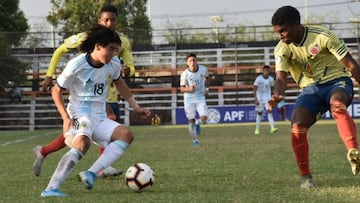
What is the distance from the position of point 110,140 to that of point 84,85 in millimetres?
613

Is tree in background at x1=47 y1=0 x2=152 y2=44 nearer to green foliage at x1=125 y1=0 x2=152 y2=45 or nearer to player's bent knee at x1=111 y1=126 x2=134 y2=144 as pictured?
green foliage at x1=125 y1=0 x2=152 y2=45

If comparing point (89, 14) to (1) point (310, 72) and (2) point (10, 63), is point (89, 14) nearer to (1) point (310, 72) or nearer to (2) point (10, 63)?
(2) point (10, 63)

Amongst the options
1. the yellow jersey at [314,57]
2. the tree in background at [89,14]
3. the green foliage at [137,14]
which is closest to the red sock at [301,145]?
the yellow jersey at [314,57]

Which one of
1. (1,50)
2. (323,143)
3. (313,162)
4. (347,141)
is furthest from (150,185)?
(1,50)

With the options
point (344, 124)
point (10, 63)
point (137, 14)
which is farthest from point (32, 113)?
point (344, 124)

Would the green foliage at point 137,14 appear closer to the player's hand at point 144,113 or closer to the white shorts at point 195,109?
the white shorts at point 195,109

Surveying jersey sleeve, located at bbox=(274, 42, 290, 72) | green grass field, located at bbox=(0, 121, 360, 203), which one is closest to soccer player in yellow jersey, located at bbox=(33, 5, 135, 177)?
green grass field, located at bbox=(0, 121, 360, 203)

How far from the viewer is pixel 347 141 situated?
7.34 metres

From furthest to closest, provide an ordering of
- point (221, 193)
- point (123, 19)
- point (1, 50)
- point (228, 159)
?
point (123, 19)
point (1, 50)
point (228, 159)
point (221, 193)

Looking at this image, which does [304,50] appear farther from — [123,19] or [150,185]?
[123,19]

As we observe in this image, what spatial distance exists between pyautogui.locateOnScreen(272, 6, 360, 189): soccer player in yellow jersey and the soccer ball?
4.95 ft

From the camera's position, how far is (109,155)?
296 inches

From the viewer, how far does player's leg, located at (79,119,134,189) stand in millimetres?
7488

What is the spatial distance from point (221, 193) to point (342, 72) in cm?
186
